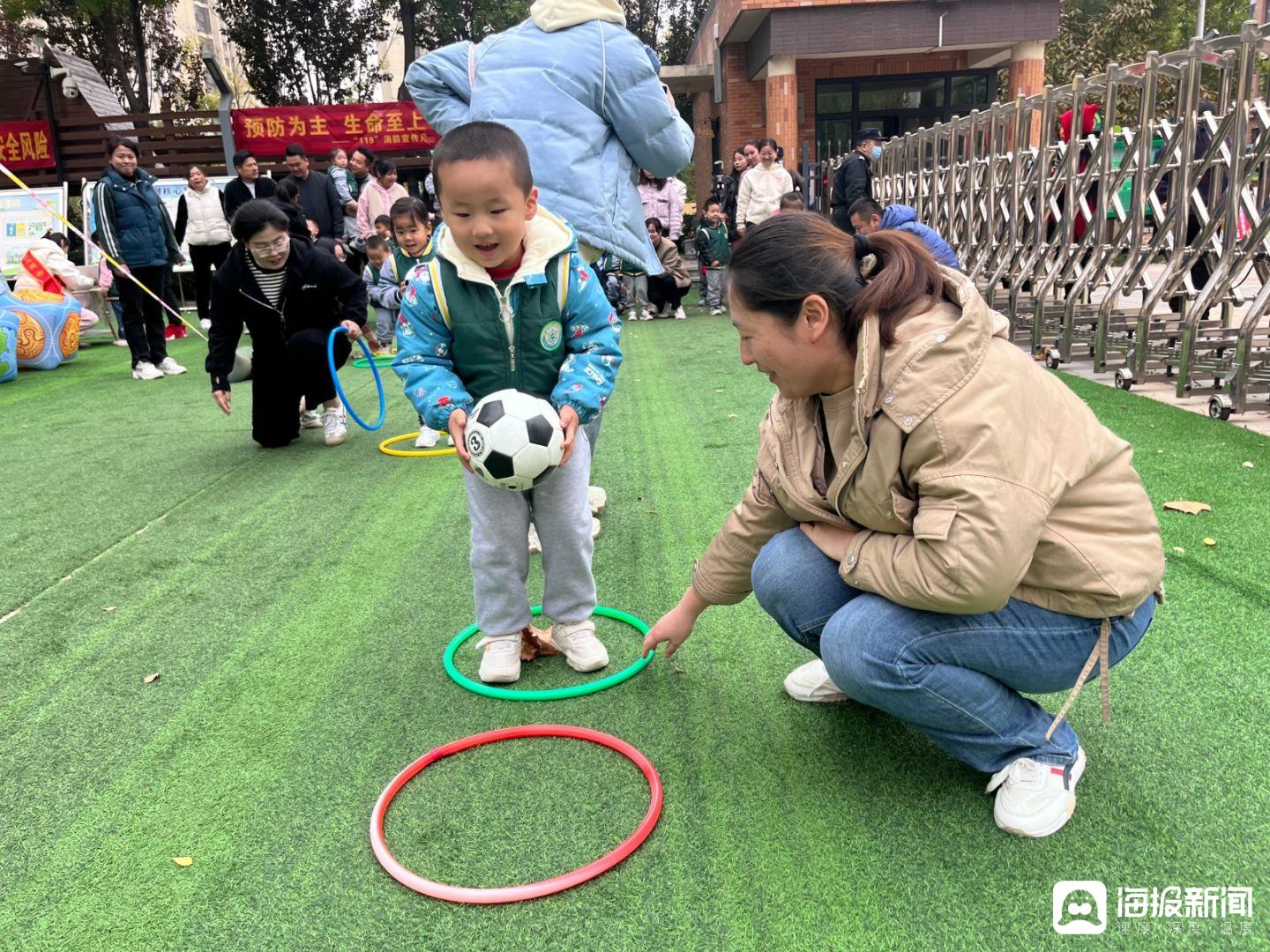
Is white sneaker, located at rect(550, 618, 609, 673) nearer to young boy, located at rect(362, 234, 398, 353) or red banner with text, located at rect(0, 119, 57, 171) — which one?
young boy, located at rect(362, 234, 398, 353)

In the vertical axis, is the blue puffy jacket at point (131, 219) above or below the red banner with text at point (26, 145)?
below

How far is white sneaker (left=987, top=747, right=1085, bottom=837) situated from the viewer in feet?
5.99

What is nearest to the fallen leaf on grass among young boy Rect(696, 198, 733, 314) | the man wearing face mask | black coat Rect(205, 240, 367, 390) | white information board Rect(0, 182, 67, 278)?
black coat Rect(205, 240, 367, 390)

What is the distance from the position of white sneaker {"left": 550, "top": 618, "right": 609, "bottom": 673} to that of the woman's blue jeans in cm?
87

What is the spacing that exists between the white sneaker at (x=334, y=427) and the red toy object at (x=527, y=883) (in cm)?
376

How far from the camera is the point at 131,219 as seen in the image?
26.0ft

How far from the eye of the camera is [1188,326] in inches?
211

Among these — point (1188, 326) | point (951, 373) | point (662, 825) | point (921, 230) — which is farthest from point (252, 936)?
point (1188, 326)

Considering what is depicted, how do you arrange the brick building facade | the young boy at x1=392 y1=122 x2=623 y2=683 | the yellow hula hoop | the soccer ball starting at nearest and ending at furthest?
the soccer ball → the young boy at x1=392 y1=122 x2=623 y2=683 → the yellow hula hoop → the brick building facade

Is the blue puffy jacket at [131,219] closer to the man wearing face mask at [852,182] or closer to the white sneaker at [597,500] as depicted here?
the white sneaker at [597,500]

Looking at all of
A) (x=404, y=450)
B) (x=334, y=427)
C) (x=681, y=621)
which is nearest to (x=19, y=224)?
(x=334, y=427)

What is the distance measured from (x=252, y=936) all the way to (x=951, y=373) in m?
1.62

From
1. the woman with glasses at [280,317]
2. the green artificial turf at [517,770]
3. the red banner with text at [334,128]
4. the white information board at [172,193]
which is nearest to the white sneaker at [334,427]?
the woman with glasses at [280,317]

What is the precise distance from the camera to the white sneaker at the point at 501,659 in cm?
262
